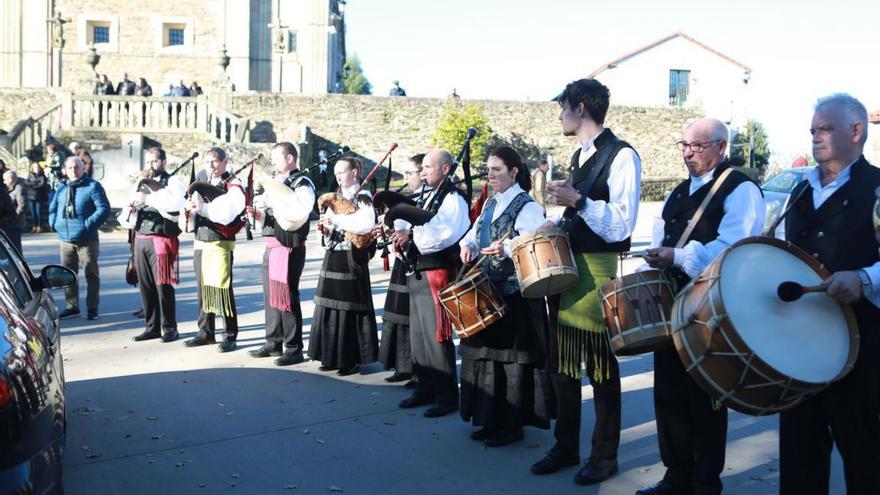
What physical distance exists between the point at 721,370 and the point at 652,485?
1.60m

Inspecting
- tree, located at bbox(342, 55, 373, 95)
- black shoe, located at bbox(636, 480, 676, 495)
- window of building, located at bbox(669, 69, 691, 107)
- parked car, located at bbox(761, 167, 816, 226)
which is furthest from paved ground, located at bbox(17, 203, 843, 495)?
tree, located at bbox(342, 55, 373, 95)

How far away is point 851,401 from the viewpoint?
12.3ft

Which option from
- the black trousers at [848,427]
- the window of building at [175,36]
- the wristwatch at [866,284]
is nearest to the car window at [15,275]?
the black trousers at [848,427]

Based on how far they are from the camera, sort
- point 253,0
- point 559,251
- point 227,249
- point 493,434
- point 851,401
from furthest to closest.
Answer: point 253,0, point 227,249, point 493,434, point 559,251, point 851,401

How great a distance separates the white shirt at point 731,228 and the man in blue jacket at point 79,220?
7949 mm

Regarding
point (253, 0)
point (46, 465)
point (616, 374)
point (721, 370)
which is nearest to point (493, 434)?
point (616, 374)

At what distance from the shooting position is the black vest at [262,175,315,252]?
7785 millimetres

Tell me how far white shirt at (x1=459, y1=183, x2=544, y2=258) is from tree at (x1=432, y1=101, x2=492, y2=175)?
27.1 m

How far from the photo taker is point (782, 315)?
11.6 ft

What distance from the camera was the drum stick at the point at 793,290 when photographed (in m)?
3.51

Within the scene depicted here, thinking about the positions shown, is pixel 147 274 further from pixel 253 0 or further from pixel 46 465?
pixel 253 0

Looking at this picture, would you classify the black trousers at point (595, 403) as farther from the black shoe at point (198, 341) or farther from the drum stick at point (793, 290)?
the black shoe at point (198, 341)

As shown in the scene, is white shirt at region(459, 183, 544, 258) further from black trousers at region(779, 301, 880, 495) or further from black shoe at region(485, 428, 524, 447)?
black trousers at region(779, 301, 880, 495)

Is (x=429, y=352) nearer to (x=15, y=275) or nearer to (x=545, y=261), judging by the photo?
(x=545, y=261)
